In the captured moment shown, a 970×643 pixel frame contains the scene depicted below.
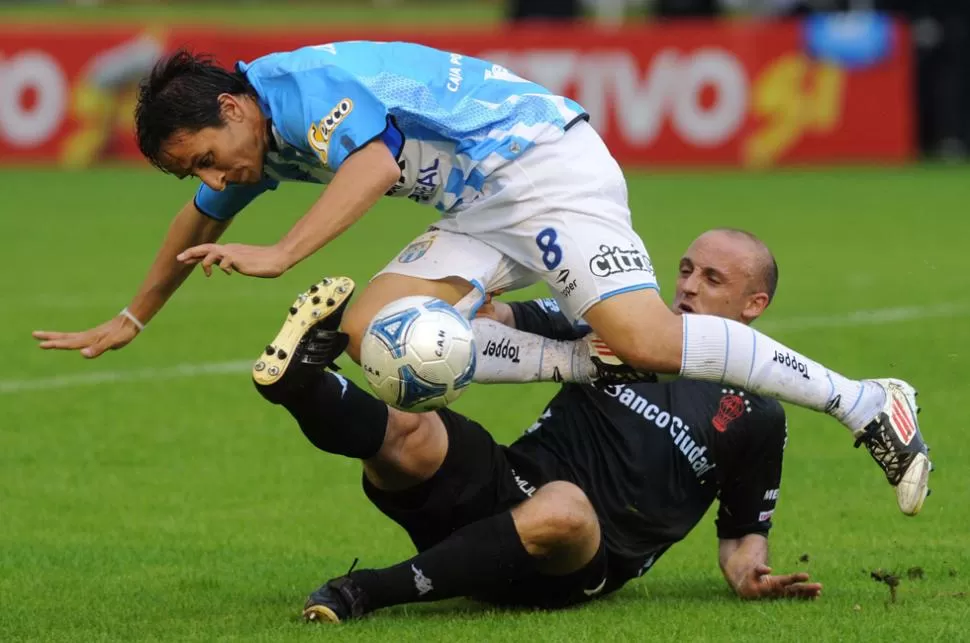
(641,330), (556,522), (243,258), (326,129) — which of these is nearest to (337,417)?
(243,258)

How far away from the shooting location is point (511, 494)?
558 cm

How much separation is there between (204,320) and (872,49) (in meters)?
12.0

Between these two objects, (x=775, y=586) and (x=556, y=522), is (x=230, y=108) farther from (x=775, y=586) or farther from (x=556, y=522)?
(x=775, y=586)

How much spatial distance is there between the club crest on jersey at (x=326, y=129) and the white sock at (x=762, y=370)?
1214 mm

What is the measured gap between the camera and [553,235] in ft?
19.2

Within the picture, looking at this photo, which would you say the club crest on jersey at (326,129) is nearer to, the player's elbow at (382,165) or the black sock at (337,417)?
the player's elbow at (382,165)

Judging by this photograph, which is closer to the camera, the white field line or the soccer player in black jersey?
the soccer player in black jersey

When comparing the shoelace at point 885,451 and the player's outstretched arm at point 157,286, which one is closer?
the shoelace at point 885,451

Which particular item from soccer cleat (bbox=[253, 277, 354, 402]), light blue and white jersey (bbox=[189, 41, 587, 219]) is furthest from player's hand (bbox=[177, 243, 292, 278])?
light blue and white jersey (bbox=[189, 41, 587, 219])

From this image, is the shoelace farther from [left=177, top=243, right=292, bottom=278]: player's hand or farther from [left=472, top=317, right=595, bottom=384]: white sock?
[left=177, top=243, right=292, bottom=278]: player's hand

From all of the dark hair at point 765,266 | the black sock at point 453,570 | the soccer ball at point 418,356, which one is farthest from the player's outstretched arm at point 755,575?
the soccer ball at point 418,356

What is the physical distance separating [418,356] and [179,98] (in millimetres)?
1080

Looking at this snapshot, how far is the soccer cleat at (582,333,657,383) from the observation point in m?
5.71

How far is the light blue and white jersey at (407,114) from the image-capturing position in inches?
218
